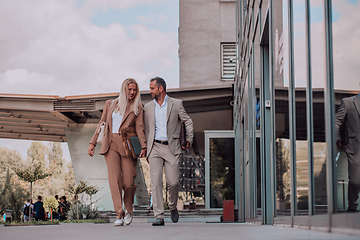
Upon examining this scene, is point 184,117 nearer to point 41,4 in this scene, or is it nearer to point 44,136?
point 44,136

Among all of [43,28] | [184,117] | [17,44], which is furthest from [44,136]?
[17,44]

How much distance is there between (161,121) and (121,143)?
619 millimetres

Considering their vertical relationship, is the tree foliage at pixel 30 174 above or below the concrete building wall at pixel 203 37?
below

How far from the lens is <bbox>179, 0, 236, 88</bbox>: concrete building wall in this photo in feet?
78.7

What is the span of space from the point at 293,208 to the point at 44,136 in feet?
74.4

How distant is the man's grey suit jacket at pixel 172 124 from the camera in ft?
20.1

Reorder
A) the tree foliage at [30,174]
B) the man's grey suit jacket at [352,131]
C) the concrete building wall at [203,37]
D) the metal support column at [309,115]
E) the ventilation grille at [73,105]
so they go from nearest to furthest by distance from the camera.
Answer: the man's grey suit jacket at [352,131], the metal support column at [309,115], the tree foliage at [30,174], the ventilation grille at [73,105], the concrete building wall at [203,37]

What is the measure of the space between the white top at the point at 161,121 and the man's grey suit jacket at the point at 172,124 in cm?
5

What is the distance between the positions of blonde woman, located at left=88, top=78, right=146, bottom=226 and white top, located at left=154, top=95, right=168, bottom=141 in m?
0.21

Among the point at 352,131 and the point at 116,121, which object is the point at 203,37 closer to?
the point at 116,121

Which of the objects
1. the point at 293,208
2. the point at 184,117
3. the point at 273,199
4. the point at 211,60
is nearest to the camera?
the point at 293,208

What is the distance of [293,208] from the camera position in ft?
12.4

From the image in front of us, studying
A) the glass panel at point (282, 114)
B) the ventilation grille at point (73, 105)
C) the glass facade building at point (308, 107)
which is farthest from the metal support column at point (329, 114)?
the ventilation grille at point (73, 105)

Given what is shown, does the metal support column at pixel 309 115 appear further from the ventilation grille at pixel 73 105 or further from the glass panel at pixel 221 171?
the ventilation grille at pixel 73 105
